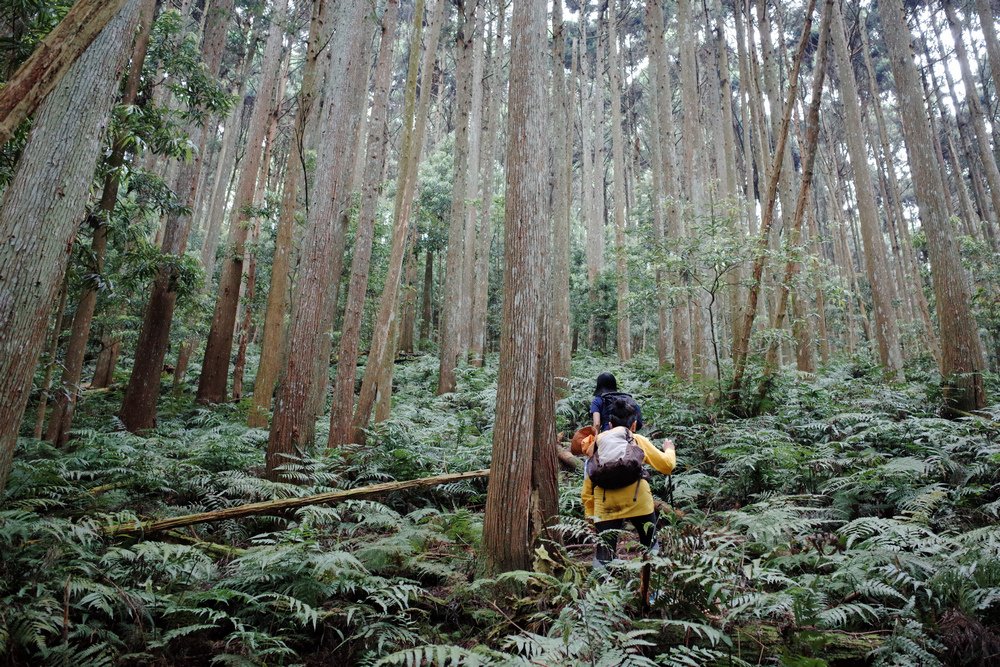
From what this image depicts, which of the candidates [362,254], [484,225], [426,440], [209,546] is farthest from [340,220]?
[484,225]

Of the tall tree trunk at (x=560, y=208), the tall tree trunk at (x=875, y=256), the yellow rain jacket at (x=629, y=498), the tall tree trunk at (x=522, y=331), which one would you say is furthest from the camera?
the tall tree trunk at (x=560, y=208)

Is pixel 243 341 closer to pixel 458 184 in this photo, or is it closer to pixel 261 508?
pixel 458 184

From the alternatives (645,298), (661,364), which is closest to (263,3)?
(645,298)

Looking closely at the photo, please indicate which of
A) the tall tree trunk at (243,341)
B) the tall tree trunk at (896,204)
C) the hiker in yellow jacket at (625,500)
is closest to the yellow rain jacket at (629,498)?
the hiker in yellow jacket at (625,500)

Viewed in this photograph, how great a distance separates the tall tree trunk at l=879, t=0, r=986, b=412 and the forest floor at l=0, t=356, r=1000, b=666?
0.94 meters

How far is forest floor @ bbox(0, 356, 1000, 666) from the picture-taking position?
8.67 feet

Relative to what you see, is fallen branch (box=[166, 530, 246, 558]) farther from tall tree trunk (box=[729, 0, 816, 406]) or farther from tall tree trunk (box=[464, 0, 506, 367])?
tall tree trunk (box=[464, 0, 506, 367])

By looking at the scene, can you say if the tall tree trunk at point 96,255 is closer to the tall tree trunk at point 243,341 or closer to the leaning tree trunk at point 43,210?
the leaning tree trunk at point 43,210

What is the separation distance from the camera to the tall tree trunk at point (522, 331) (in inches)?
147

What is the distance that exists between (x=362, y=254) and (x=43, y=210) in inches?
182

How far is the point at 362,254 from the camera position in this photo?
26.0ft

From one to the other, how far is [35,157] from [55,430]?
5162mm

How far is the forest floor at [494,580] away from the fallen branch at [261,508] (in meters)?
0.10

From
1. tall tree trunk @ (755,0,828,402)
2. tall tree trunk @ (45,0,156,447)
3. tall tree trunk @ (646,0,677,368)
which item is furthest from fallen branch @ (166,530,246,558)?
tall tree trunk @ (646,0,677,368)
